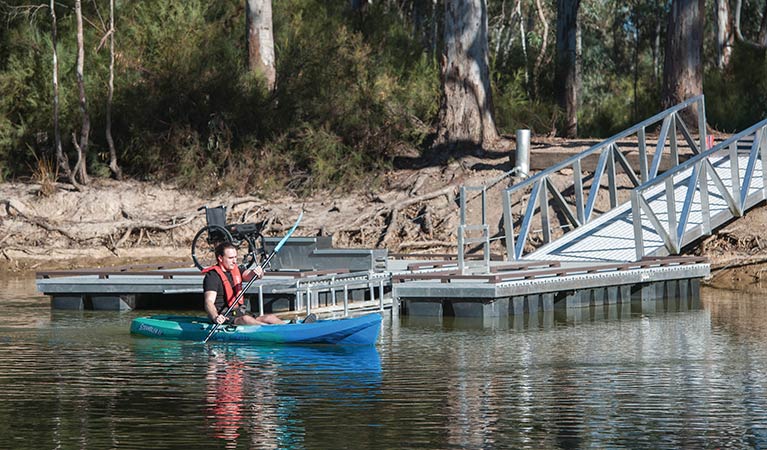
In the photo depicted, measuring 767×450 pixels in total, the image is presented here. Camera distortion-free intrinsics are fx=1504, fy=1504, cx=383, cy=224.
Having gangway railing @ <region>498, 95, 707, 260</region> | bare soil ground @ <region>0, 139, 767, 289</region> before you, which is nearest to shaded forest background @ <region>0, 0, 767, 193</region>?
bare soil ground @ <region>0, 139, 767, 289</region>

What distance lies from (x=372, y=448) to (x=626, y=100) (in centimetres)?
3647

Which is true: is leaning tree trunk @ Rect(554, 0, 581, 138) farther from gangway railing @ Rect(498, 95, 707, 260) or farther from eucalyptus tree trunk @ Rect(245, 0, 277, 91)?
eucalyptus tree trunk @ Rect(245, 0, 277, 91)

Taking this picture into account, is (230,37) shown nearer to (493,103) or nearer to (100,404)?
(493,103)

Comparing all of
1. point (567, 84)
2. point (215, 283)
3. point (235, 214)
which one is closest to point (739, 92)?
point (567, 84)

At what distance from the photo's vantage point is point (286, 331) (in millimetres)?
16156

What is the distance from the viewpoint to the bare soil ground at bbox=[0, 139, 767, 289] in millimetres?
26734

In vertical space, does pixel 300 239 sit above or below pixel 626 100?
below

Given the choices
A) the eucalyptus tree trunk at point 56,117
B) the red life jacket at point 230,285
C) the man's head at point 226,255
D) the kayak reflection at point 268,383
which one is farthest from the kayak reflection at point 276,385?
the eucalyptus tree trunk at point 56,117

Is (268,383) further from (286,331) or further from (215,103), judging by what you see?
(215,103)

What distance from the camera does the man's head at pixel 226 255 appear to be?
53.8 ft

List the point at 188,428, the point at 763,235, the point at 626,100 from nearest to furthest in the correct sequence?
the point at 188,428 < the point at 763,235 < the point at 626,100

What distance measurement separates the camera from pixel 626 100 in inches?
1810

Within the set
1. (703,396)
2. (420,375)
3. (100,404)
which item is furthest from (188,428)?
(703,396)

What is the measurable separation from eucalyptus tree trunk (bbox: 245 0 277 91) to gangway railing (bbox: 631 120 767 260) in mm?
9276
